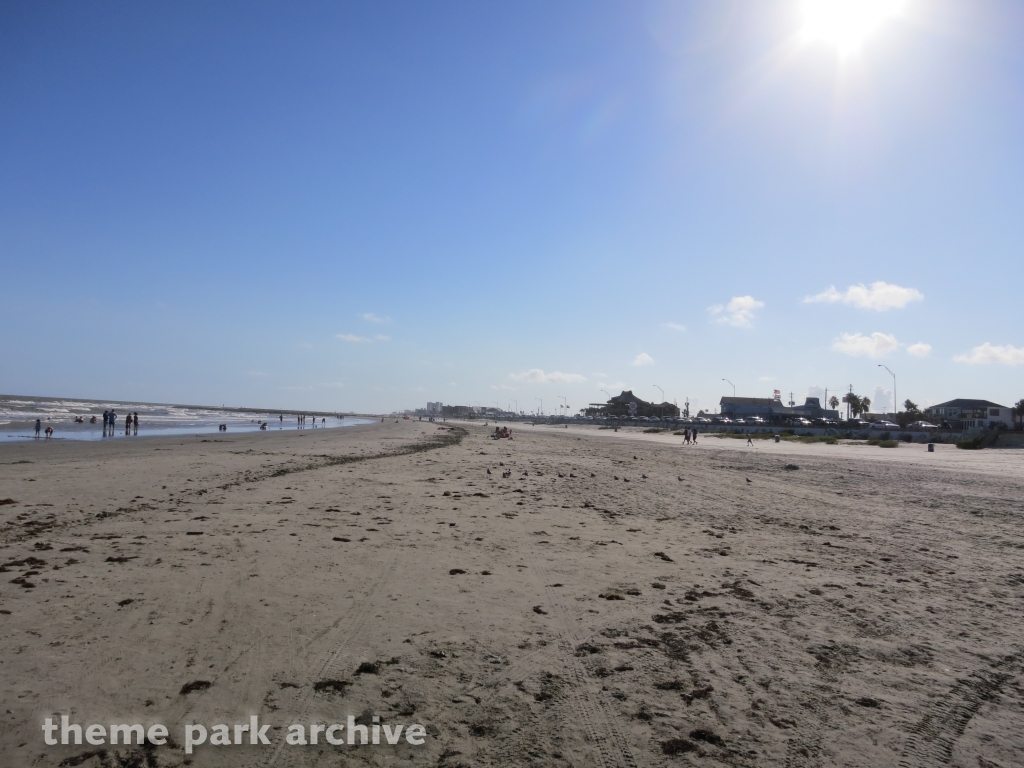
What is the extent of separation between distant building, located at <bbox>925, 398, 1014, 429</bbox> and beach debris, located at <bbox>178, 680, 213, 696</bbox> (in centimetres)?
10788

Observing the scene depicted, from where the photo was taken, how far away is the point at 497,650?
16.3 ft

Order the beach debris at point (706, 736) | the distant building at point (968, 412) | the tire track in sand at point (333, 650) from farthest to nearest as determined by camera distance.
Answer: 1. the distant building at point (968, 412)
2. the beach debris at point (706, 736)
3. the tire track in sand at point (333, 650)

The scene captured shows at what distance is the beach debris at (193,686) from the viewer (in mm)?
4125

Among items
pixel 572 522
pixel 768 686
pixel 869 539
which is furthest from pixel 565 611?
pixel 869 539

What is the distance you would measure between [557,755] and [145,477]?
1590 centimetres

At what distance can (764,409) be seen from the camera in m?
134

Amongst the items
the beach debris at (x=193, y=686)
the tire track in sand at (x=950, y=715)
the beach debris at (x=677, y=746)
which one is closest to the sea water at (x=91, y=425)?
the beach debris at (x=193, y=686)

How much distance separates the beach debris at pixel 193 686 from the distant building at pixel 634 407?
148 meters

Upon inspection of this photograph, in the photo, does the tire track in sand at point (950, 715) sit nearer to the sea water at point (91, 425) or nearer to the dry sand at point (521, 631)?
the dry sand at point (521, 631)

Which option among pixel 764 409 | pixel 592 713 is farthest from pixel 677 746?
pixel 764 409

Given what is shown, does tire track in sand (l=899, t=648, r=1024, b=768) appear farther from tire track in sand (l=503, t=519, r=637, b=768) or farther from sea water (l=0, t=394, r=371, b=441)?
sea water (l=0, t=394, r=371, b=441)

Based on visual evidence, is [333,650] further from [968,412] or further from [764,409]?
[764,409]

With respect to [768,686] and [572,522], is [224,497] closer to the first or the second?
[572,522]

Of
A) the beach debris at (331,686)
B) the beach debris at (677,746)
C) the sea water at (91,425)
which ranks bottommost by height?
the sea water at (91,425)
